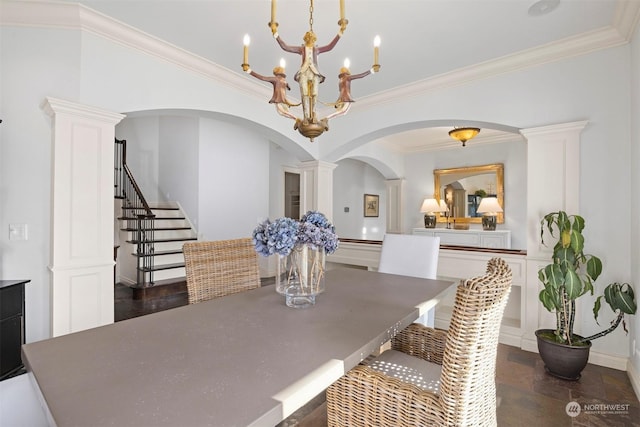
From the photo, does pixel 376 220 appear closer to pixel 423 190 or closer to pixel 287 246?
pixel 423 190

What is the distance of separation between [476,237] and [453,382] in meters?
5.02

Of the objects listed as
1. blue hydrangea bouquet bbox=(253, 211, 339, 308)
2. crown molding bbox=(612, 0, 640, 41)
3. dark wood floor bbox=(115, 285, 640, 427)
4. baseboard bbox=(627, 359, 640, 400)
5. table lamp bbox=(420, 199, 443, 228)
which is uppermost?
crown molding bbox=(612, 0, 640, 41)

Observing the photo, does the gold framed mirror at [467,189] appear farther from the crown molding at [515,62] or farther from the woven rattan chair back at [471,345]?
the woven rattan chair back at [471,345]

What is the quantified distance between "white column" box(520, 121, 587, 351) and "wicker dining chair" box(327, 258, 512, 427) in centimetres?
189

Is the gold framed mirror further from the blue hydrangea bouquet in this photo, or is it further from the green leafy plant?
the blue hydrangea bouquet

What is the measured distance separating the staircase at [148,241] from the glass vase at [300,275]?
362 centimetres

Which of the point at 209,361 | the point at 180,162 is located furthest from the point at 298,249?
the point at 180,162

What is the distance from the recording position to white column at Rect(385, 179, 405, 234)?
661 cm

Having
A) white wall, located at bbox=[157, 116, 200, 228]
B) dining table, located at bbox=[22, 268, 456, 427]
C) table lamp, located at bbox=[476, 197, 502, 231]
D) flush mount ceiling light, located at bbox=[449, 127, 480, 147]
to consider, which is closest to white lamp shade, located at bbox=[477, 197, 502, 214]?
table lamp, located at bbox=[476, 197, 502, 231]

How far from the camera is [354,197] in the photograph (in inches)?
301

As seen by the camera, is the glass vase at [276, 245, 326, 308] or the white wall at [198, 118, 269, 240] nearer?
the glass vase at [276, 245, 326, 308]

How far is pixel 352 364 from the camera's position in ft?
3.31

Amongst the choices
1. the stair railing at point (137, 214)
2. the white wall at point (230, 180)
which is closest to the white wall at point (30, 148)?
the stair railing at point (137, 214)

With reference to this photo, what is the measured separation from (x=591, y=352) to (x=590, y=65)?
7.58ft
